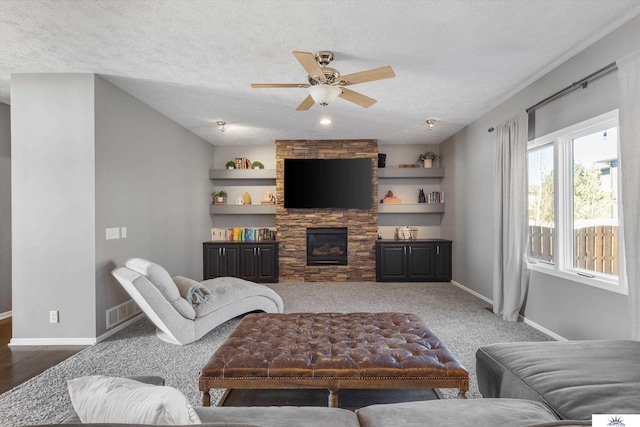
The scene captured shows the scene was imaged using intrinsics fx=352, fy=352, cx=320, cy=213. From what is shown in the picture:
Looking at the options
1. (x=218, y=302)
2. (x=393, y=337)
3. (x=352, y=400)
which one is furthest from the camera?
(x=218, y=302)

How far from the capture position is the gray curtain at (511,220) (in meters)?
4.02

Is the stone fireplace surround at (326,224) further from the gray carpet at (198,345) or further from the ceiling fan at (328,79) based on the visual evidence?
the ceiling fan at (328,79)

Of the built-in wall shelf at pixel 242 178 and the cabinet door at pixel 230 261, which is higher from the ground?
the built-in wall shelf at pixel 242 178

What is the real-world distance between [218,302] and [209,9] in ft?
9.11

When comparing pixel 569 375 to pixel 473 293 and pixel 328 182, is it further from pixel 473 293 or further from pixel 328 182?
pixel 328 182

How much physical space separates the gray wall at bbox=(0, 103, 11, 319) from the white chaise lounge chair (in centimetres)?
214

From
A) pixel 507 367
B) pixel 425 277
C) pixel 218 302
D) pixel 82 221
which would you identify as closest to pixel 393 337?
pixel 507 367

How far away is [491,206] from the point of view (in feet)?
16.5

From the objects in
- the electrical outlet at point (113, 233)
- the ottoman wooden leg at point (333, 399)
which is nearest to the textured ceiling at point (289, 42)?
the electrical outlet at point (113, 233)

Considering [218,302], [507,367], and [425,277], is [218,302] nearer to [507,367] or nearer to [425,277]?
[507,367]

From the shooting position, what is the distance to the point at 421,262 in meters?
6.86

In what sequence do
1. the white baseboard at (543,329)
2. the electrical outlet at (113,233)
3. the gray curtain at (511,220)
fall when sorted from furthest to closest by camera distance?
the gray curtain at (511,220) < the electrical outlet at (113,233) < the white baseboard at (543,329)

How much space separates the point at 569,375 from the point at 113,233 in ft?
13.5

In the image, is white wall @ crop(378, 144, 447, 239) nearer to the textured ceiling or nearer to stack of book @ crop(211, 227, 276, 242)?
stack of book @ crop(211, 227, 276, 242)
